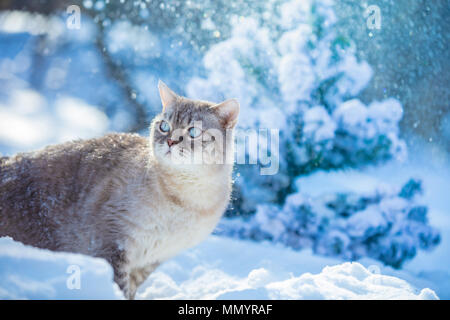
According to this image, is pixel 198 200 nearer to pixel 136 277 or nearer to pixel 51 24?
pixel 136 277

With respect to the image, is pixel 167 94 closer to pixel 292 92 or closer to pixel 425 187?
pixel 292 92

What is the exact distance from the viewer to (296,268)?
141 centimetres

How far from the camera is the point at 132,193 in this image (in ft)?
3.73

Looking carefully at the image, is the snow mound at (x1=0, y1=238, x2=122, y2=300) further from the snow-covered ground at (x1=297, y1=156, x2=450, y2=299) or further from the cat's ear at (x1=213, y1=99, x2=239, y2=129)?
the snow-covered ground at (x1=297, y1=156, x2=450, y2=299)

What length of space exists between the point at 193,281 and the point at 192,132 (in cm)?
58

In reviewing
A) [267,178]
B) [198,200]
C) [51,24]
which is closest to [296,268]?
[198,200]

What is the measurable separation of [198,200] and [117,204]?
247 millimetres

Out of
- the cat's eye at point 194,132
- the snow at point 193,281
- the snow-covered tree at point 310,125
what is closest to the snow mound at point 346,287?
the snow at point 193,281

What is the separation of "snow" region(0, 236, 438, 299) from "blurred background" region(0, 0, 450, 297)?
45 centimetres

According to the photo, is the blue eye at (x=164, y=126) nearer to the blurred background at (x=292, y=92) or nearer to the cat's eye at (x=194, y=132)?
the cat's eye at (x=194, y=132)

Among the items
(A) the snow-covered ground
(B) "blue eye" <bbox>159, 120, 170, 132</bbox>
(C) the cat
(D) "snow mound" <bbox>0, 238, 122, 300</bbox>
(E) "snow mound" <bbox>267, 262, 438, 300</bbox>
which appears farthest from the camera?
(A) the snow-covered ground

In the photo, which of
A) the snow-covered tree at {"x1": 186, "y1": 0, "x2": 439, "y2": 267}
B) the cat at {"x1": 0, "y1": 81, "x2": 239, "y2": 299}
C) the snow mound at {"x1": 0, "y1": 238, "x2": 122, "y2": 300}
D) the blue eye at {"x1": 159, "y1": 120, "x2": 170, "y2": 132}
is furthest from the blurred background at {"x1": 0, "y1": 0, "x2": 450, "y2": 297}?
the snow mound at {"x1": 0, "y1": 238, "x2": 122, "y2": 300}

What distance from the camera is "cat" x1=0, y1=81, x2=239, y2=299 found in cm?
111

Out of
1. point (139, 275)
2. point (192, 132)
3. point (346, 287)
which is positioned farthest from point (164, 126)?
point (346, 287)
